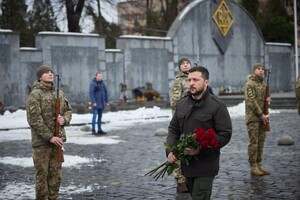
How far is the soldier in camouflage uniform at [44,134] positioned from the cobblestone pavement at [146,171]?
3.50ft

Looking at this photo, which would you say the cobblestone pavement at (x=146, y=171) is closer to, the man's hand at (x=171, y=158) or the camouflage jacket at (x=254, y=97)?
the camouflage jacket at (x=254, y=97)

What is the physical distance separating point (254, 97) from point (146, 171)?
242 cm

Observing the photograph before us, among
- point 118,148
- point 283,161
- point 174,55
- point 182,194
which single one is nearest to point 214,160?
point 182,194

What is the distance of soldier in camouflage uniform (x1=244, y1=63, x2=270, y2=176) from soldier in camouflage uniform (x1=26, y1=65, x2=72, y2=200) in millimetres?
3469

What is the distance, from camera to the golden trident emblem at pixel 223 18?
3581 cm

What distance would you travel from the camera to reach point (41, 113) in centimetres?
745

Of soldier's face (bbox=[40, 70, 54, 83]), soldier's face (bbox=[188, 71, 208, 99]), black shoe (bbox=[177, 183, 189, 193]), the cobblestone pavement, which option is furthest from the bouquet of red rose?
black shoe (bbox=[177, 183, 189, 193])

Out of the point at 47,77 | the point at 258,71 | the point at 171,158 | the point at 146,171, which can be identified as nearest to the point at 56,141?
the point at 47,77

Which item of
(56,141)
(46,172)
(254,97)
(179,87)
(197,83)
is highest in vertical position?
(197,83)

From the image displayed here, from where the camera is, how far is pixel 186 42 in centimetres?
3412

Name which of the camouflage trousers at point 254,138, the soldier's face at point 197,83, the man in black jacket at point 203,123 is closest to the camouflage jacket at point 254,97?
the camouflage trousers at point 254,138

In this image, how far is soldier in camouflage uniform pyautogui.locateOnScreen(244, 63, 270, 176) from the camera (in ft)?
31.7

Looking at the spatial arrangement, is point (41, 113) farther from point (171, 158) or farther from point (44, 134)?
point (171, 158)

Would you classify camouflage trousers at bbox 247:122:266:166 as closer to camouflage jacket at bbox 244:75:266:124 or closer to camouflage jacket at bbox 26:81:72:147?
camouflage jacket at bbox 244:75:266:124
